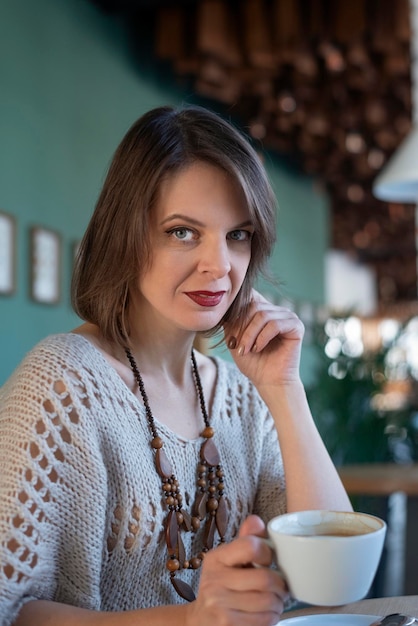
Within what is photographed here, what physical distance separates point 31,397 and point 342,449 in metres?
3.16

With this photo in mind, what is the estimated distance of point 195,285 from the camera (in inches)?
50.6

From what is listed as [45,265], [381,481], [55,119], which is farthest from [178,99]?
[381,481]

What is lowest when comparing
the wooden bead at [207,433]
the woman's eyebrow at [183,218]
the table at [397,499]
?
the table at [397,499]

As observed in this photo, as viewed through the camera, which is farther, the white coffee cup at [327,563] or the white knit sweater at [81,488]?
the white knit sweater at [81,488]

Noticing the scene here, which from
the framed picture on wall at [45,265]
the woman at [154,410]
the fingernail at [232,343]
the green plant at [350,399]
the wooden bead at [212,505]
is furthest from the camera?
the green plant at [350,399]

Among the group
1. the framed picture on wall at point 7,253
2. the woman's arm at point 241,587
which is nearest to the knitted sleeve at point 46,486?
the woman's arm at point 241,587

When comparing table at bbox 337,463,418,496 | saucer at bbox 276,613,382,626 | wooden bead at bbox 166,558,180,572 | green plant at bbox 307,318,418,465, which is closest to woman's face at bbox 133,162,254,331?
wooden bead at bbox 166,558,180,572

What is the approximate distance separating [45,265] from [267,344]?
276cm

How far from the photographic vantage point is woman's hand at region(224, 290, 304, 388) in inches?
57.6

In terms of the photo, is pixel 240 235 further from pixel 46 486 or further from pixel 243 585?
pixel 243 585

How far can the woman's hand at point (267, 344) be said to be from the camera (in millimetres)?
1464

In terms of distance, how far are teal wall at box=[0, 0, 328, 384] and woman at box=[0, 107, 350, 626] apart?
2.39 m

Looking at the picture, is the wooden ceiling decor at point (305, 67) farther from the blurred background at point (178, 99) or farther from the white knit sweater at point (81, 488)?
the white knit sweater at point (81, 488)

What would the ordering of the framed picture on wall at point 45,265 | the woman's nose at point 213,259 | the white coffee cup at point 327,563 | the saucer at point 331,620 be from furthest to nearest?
the framed picture on wall at point 45,265 → the woman's nose at point 213,259 → the saucer at point 331,620 → the white coffee cup at point 327,563
